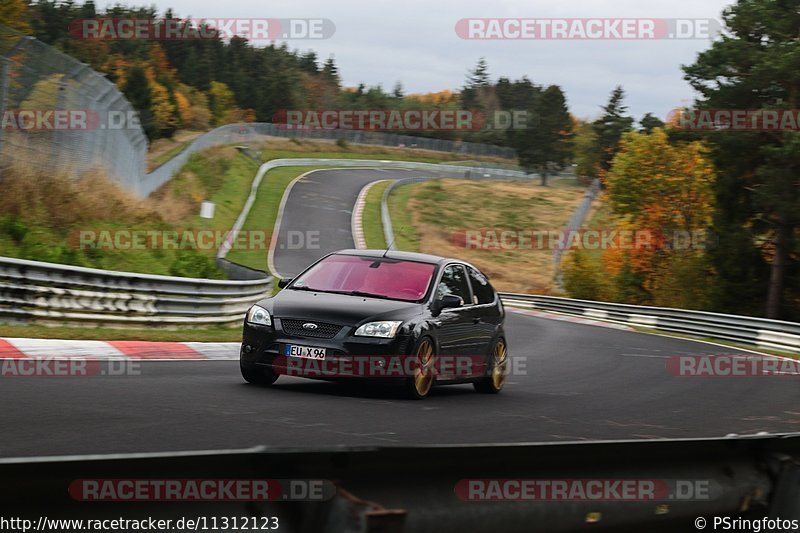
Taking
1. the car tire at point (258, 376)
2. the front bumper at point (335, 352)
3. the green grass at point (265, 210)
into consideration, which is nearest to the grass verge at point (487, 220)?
the green grass at point (265, 210)

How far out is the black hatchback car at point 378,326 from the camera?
36.1 feet

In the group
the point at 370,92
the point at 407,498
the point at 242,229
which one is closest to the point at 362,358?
the point at 407,498

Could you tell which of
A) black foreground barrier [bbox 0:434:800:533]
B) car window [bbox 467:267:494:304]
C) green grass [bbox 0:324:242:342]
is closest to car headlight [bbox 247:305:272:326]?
car window [bbox 467:267:494:304]

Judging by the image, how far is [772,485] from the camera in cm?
425

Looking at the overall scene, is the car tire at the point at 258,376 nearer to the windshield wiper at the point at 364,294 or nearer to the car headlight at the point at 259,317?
the car headlight at the point at 259,317

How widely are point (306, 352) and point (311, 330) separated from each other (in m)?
0.24

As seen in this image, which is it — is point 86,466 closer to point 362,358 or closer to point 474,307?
point 362,358

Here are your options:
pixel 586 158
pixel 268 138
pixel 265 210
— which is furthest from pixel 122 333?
pixel 586 158

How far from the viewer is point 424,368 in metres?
11.7

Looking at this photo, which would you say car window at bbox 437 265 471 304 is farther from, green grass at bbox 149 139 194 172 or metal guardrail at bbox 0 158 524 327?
green grass at bbox 149 139 194 172

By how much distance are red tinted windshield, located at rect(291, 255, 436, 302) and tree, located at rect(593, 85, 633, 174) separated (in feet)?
384

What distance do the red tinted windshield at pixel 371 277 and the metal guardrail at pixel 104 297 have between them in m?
5.08

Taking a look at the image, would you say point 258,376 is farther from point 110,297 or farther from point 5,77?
point 5,77

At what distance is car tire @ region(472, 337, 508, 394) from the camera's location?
13.4 m
